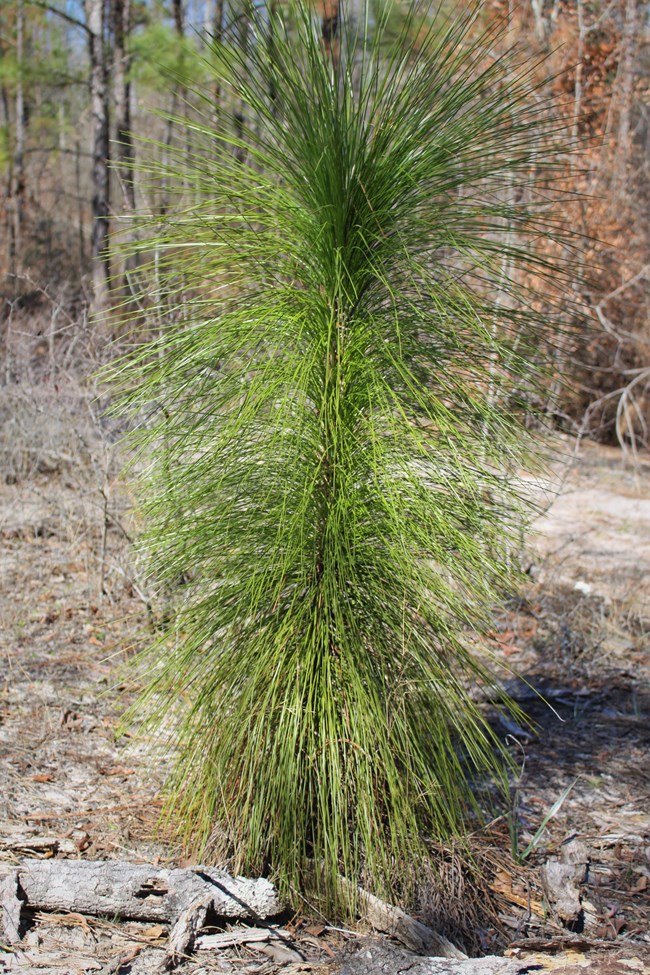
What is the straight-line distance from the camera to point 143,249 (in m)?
2.87

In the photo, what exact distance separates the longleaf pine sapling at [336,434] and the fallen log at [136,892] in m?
0.16

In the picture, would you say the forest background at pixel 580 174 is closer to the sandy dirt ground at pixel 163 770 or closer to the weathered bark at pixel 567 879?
the sandy dirt ground at pixel 163 770

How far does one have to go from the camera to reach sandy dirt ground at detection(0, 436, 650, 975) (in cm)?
274

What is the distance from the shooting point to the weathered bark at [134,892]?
2.72 metres

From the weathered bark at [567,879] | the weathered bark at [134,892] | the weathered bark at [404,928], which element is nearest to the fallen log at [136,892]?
the weathered bark at [134,892]

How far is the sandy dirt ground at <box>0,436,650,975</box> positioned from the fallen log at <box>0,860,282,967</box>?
6 centimetres

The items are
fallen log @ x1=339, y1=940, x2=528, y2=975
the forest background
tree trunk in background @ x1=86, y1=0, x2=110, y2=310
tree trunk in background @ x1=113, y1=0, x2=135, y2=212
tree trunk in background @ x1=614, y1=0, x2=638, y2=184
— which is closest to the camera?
fallen log @ x1=339, y1=940, x2=528, y2=975

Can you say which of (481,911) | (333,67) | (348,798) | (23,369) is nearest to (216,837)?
(348,798)

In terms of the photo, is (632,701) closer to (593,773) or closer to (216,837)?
(593,773)

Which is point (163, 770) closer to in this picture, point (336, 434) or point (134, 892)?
point (134, 892)

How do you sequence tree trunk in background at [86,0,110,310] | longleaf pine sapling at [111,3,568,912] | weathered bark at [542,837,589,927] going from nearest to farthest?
longleaf pine sapling at [111,3,568,912] < weathered bark at [542,837,589,927] < tree trunk in background at [86,0,110,310]

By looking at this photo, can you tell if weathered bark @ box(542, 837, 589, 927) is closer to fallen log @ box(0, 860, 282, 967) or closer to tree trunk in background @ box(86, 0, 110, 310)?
fallen log @ box(0, 860, 282, 967)

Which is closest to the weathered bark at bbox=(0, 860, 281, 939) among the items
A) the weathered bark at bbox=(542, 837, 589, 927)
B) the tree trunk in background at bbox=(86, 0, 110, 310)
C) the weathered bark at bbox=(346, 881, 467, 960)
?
the weathered bark at bbox=(346, 881, 467, 960)

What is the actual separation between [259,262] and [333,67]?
0.60 meters
